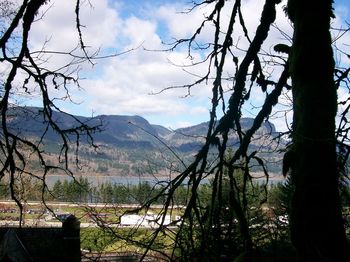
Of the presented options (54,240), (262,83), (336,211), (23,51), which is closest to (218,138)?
(262,83)

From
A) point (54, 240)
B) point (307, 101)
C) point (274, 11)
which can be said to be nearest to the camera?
point (307, 101)

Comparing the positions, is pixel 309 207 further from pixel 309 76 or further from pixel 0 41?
pixel 0 41

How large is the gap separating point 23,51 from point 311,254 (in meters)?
2.27

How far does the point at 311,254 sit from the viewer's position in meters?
1.76

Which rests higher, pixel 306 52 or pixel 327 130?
pixel 306 52

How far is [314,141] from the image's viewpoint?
75.7 inches

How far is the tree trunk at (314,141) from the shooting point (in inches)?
71.9

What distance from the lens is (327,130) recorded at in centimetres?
196

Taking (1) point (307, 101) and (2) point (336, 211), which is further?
(1) point (307, 101)

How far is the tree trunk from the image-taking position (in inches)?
71.9

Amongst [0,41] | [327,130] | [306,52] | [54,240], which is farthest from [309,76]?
[54,240]

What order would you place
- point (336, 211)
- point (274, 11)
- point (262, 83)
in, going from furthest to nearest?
point (262, 83) < point (274, 11) < point (336, 211)

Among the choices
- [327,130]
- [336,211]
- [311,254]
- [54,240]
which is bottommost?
[54,240]

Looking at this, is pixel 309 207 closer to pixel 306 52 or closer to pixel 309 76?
pixel 309 76
